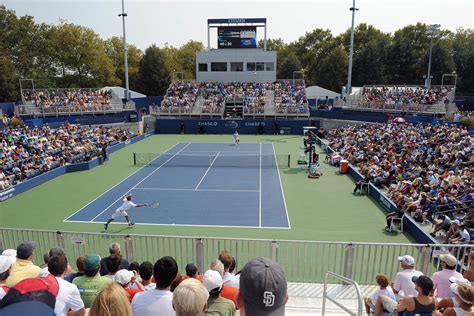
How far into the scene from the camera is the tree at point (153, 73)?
221 ft

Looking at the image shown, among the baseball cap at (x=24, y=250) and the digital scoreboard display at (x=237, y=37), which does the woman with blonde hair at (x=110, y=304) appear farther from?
the digital scoreboard display at (x=237, y=37)

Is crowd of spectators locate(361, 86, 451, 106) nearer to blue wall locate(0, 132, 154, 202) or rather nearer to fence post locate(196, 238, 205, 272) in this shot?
blue wall locate(0, 132, 154, 202)

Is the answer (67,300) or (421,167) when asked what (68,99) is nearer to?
(421,167)

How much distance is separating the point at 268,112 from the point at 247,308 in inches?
1675

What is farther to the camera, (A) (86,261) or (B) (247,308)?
(A) (86,261)

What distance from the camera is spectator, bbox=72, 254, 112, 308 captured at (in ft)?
16.1

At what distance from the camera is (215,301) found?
12.6 ft

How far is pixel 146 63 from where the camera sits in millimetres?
67750

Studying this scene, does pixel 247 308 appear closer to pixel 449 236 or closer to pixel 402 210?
pixel 449 236

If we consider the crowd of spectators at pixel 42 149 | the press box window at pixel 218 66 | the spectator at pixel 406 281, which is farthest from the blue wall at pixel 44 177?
the press box window at pixel 218 66

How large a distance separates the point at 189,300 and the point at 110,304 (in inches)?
27.1

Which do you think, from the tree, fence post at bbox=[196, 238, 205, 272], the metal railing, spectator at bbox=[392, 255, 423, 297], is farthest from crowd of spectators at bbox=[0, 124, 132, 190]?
the tree

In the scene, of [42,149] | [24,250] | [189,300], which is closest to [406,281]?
[189,300]

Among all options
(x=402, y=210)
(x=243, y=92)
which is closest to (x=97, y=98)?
(x=243, y=92)
